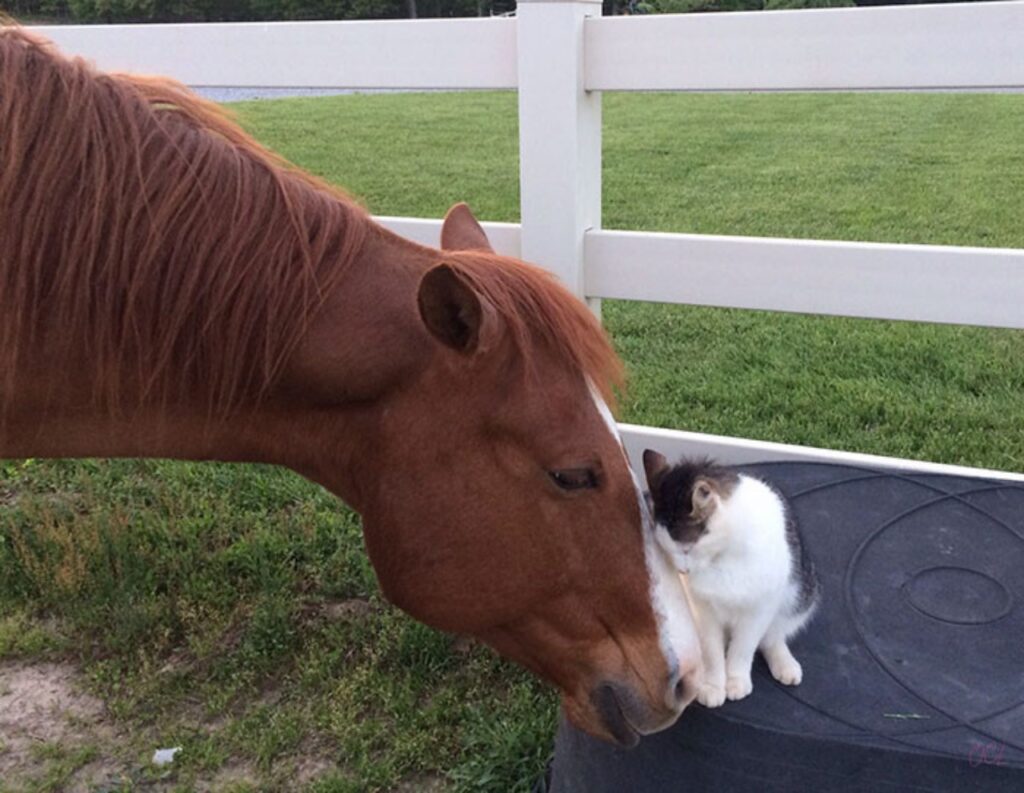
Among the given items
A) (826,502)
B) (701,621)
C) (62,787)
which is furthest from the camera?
(62,787)

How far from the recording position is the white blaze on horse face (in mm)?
1738

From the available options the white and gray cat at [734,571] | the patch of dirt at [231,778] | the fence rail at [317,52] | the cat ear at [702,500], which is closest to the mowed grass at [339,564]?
the patch of dirt at [231,778]

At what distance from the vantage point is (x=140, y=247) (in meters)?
1.64

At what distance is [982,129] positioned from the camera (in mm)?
11773

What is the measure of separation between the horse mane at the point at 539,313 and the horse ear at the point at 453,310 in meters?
0.06

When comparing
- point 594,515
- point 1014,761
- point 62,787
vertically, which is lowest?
point 62,787

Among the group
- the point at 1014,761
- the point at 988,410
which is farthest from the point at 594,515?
the point at 988,410

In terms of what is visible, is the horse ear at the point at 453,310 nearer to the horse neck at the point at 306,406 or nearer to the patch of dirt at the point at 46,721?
the horse neck at the point at 306,406

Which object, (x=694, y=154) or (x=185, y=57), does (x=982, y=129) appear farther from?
(x=185, y=57)

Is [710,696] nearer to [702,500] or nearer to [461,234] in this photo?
[702,500]

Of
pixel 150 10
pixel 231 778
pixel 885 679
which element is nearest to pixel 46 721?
pixel 231 778

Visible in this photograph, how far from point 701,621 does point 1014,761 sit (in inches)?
22.4

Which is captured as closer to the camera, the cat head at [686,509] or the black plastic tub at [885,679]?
the black plastic tub at [885,679]

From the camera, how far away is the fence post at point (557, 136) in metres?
2.62
